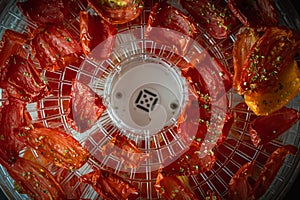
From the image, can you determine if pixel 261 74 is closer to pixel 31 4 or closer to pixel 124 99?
pixel 124 99

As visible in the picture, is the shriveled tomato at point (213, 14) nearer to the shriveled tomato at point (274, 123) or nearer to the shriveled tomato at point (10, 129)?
the shriveled tomato at point (274, 123)

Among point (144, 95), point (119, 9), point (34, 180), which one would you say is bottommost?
point (34, 180)

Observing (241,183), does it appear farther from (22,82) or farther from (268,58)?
(22,82)

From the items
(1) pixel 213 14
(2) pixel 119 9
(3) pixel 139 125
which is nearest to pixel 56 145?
(3) pixel 139 125

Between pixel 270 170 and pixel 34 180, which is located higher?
pixel 270 170

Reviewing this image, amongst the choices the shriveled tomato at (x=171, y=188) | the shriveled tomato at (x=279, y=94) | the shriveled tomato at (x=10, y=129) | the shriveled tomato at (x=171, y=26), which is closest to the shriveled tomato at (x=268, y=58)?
the shriveled tomato at (x=279, y=94)
